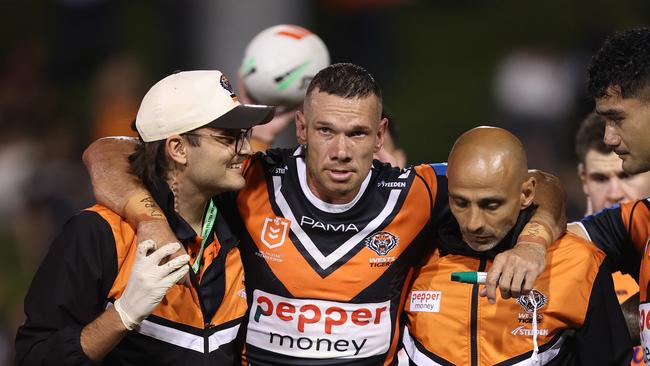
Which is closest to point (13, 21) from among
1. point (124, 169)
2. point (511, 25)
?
point (511, 25)

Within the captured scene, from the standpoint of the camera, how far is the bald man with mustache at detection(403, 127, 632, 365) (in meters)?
4.93

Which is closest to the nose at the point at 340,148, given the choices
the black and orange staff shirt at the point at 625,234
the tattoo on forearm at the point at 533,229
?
the tattoo on forearm at the point at 533,229

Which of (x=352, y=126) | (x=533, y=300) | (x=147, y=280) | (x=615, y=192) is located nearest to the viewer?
(x=147, y=280)

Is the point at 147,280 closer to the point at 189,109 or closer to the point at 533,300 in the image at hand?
the point at 189,109

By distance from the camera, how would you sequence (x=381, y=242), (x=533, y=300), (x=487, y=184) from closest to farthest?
1. (x=487, y=184)
2. (x=533, y=300)
3. (x=381, y=242)

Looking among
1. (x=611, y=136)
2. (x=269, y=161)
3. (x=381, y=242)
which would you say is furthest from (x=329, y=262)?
(x=611, y=136)

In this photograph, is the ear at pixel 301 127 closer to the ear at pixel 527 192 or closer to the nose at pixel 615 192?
the ear at pixel 527 192

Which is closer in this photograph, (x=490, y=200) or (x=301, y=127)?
(x=490, y=200)

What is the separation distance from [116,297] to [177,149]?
668 millimetres

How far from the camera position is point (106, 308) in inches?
192

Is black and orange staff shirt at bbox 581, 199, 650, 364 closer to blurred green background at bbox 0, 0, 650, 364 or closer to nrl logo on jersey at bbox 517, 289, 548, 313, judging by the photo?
nrl logo on jersey at bbox 517, 289, 548, 313

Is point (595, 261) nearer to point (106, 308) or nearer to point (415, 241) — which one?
point (415, 241)

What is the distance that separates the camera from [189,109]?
5.03 m

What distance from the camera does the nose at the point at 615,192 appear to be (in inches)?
243
